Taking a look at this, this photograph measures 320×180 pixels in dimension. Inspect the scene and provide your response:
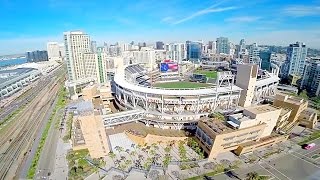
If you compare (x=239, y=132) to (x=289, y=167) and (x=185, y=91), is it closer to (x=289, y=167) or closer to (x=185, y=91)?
(x=289, y=167)

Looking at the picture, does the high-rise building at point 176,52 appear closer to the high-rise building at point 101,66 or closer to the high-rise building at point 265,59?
the high-rise building at point 265,59

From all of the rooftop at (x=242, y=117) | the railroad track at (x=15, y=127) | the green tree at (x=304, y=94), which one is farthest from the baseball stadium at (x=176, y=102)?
the green tree at (x=304, y=94)

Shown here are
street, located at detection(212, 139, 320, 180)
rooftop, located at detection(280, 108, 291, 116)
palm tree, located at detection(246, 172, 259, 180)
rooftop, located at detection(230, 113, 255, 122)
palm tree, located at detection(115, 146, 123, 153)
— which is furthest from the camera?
rooftop, located at detection(280, 108, 291, 116)

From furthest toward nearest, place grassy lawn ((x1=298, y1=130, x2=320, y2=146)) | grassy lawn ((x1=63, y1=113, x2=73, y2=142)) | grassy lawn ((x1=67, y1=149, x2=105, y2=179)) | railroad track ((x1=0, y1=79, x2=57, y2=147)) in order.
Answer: railroad track ((x1=0, y1=79, x2=57, y2=147)) < grassy lawn ((x1=63, y1=113, x2=73, y2=142)) < grassy lawn ((x1=298, y1=130, x2=320, y2=146)) < grassy lawn ((x1=67, y1=149, x2=105, y2=179))

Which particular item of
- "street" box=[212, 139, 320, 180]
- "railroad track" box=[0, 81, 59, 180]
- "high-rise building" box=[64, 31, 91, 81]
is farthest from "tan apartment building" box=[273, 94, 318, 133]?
"high-rise building" box=[64, 31, 91, 81]

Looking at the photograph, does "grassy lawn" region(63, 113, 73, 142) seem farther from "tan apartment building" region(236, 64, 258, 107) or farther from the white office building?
the white office building
